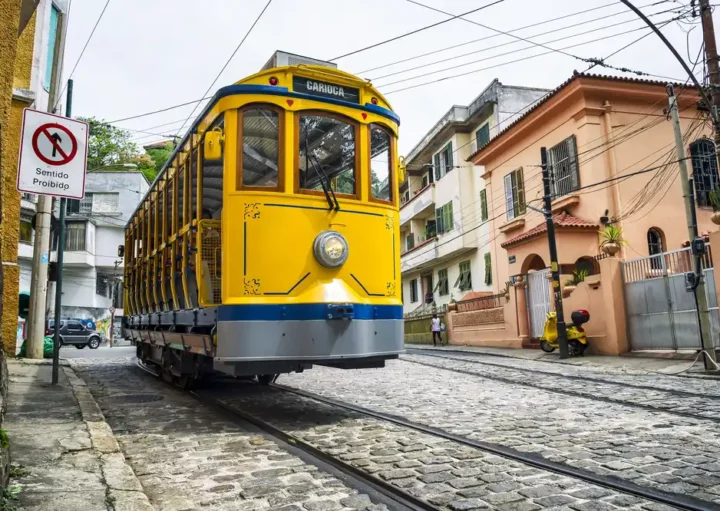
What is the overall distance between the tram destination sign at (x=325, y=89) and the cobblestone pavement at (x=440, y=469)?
12.8 ft

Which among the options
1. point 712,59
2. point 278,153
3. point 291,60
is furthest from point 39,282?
point 712,59

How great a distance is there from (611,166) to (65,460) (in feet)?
58.9

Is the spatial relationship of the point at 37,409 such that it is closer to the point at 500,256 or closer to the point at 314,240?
the point at 314,240

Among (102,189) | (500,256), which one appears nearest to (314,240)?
(500,256)

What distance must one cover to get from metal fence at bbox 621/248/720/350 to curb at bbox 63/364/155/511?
11.9m

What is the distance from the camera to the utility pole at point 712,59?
11438 millimetres

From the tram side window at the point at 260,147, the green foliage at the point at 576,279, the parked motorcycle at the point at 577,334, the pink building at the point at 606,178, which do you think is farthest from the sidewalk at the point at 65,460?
the pink building at the point at 606,178

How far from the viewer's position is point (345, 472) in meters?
4.66

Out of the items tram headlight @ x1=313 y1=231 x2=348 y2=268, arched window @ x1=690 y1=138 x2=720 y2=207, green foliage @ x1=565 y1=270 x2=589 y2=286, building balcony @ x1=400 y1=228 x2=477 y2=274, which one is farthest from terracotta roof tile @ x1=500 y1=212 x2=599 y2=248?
tram headlight @ x1=313 y1=231 x2=348 y2=268

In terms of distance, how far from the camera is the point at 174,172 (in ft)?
29.5

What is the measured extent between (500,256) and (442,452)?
19673 millimetres

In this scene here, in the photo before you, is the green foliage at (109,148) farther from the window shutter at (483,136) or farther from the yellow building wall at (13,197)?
the yellow building wall at (13,197)

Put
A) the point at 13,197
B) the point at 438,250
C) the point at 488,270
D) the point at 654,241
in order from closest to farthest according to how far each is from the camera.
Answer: the point at 13,197 < the point at 654,241 < the point at 488,270 < the point at 438,250

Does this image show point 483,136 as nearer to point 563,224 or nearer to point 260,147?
point 563,224
